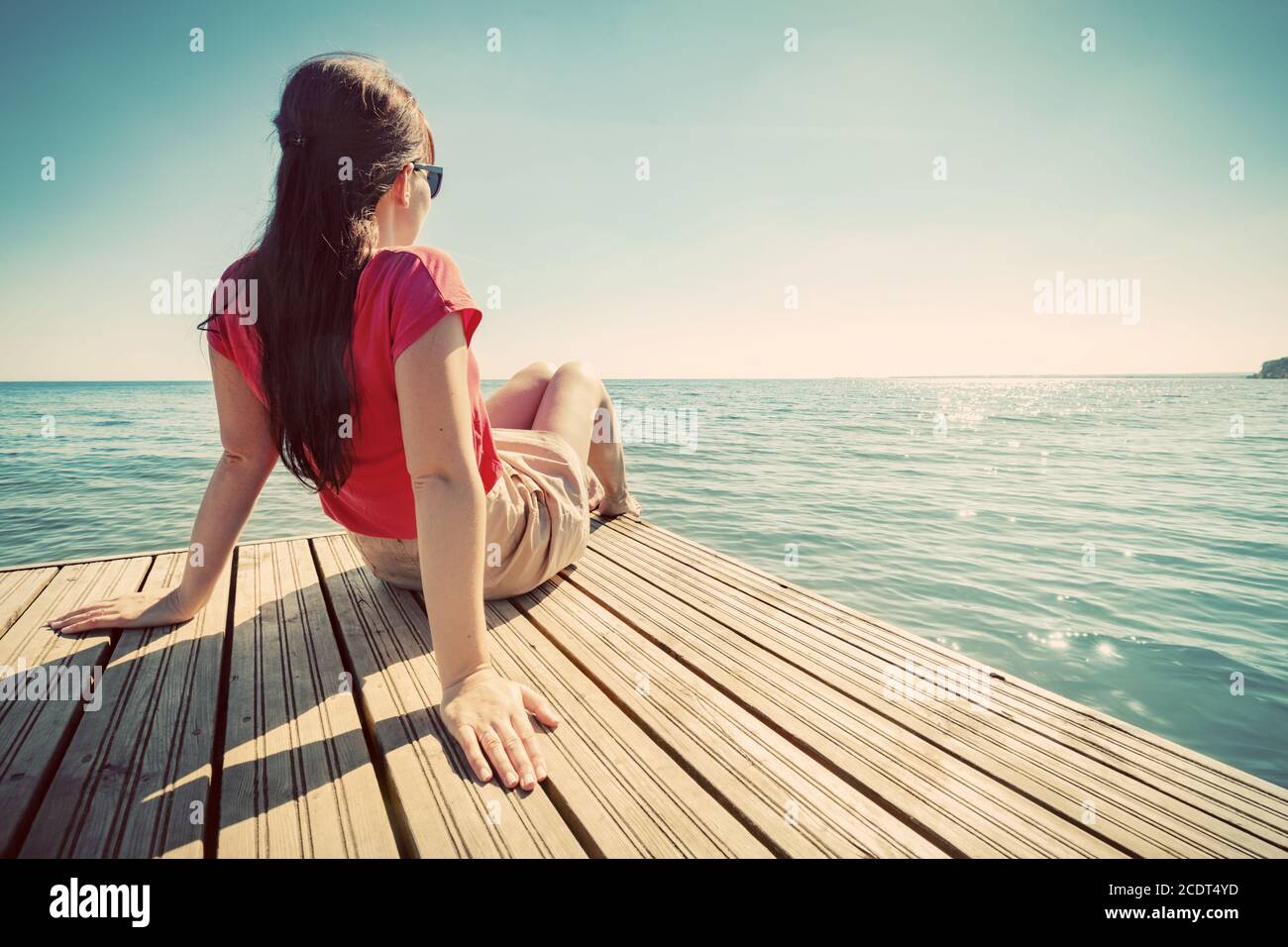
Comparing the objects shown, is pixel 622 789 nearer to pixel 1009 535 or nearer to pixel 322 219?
pixel 322 219

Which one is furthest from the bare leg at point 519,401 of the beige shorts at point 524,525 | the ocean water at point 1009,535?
the ocean water at point 1009,535

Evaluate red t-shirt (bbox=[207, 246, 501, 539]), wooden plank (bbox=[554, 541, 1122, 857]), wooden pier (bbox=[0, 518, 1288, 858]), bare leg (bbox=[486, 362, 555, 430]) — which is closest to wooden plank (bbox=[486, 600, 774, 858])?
wooden pier (bbox=[0, 518, 1288, 858])

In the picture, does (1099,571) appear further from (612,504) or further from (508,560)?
(508,560)

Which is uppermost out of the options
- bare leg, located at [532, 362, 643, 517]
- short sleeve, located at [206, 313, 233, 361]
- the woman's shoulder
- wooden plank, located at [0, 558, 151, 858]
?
the woman's shoulder

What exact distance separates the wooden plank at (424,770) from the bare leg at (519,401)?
117 cm

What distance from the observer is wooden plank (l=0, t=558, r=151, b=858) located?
3.89 ft

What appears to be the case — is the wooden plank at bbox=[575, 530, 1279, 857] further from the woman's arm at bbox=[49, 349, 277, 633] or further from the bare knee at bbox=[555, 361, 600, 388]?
the woman's arm at bbox=[49, 349, 277, 633]

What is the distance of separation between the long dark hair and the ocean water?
12.4ft

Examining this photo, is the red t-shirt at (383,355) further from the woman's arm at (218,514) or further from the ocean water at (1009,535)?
the ocean water at (1009,535)

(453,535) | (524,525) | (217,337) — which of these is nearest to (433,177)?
(217,337)

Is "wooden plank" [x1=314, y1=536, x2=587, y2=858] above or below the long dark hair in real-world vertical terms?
below

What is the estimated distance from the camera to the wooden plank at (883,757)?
1170 mm

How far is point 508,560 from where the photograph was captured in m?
2.17

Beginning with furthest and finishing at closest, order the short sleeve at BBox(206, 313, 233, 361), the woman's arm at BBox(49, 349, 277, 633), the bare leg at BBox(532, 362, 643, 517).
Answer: the bare leg at BBox(532, 362, 643, 517) → the woman's arm at BBox(49, 349, 277, 633) → the short sleeve at BBox(206, 313, 233, 361)
